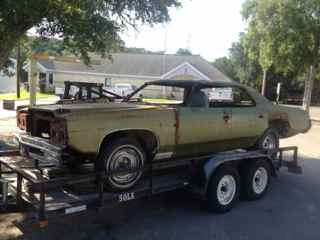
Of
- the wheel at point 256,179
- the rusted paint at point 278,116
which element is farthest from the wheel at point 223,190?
the rusted paint at point 278,116

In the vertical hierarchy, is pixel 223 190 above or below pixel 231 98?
below

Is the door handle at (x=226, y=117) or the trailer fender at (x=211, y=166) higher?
the door handle at (x=226, y=117)

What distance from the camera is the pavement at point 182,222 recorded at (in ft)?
16.3

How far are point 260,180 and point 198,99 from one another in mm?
2013

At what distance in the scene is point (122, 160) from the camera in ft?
16.5

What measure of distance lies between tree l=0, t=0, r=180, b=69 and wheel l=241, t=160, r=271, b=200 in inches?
241

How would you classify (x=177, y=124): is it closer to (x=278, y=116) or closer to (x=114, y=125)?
(x=114, y=125)

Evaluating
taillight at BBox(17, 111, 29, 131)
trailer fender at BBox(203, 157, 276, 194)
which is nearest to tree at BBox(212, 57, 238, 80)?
trailer fender at BBox(203, 157, 276, 194)

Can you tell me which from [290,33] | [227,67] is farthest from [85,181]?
[227,67]

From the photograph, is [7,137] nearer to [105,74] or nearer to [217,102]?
[217,102]

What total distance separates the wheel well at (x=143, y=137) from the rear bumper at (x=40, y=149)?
631 millimetres

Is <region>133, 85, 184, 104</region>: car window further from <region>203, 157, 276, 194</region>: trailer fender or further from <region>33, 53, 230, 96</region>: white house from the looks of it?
<region>33, 53, 230, 96</region>: white house

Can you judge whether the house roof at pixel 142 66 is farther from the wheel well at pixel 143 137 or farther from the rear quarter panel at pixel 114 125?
the wheel well at pixel 143 137

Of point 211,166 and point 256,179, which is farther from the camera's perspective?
point 256,179
